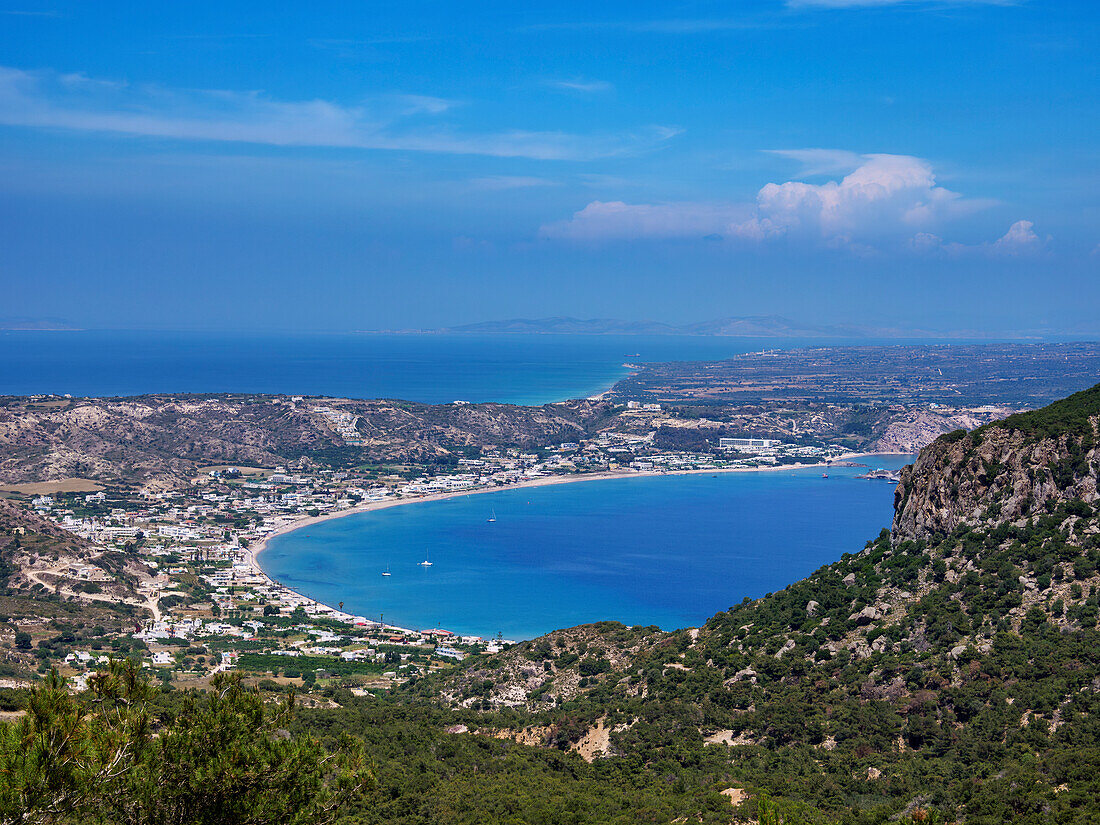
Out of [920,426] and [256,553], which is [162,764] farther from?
[920,426]

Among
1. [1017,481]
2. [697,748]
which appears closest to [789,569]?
[1017,481]

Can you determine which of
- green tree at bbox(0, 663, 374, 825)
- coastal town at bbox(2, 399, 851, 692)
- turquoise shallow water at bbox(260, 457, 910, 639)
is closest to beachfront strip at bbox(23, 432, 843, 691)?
coastal town at bbox(2, 399, 851, 692)

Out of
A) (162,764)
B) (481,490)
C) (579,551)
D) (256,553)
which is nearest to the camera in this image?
(162,764)

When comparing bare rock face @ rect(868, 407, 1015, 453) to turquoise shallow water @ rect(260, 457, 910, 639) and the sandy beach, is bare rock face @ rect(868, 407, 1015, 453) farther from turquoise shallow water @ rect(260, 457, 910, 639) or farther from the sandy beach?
turquoise shallow water @ rect(260, 457, 910, 639)

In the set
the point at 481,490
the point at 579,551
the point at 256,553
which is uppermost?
the point at 481,490

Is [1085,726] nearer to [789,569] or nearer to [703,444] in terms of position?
[789,569]

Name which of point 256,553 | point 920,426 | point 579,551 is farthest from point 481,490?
point 920,426
